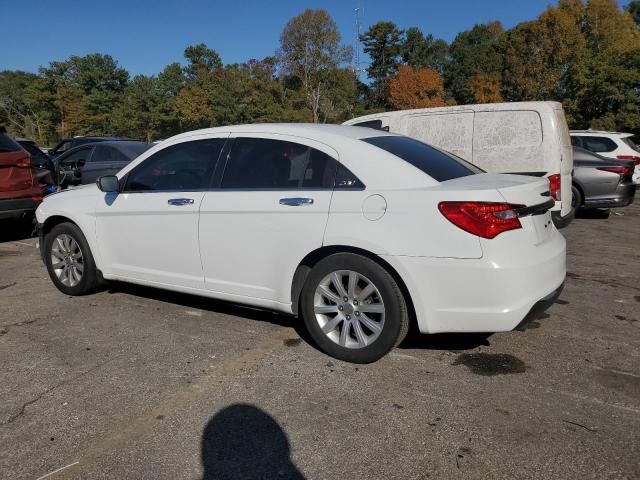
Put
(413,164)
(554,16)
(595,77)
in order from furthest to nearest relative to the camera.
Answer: (554,16) < (595,77) < (413,164)

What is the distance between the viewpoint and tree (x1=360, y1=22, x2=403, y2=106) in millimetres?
76625

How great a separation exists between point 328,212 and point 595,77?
4544 cm

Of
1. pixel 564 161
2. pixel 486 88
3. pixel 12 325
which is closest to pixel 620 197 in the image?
pixel 564 161

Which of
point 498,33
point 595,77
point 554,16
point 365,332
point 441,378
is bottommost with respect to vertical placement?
point 441,378

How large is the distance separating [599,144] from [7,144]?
11.0m

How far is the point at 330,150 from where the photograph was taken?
12.0 feet

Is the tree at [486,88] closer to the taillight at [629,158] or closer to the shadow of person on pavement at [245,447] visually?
the taillight at [629,158]

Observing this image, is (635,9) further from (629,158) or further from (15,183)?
(15,183)

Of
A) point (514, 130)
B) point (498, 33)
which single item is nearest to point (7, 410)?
point (514, 130)

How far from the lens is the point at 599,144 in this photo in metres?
11.1

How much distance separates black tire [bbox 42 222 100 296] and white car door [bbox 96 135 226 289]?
0.22m

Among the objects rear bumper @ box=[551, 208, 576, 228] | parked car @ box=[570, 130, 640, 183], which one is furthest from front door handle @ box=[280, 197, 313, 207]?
parked car @ box=[570, 130, 640, 183]

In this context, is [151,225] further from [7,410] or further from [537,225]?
[537,225]

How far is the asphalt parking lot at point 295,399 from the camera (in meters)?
2.47
